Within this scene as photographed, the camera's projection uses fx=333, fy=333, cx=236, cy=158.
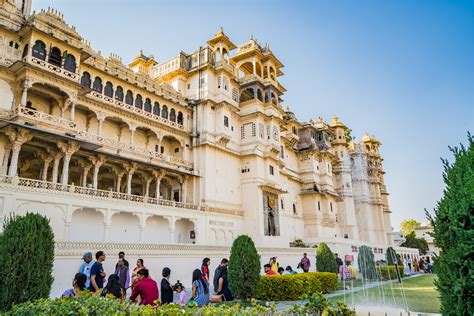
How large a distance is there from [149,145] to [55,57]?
1075 centimetres

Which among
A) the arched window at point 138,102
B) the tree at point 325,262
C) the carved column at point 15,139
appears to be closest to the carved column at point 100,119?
the arched window at point 138,102

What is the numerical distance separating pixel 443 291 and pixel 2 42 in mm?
25389

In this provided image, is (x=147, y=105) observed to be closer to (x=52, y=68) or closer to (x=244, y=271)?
(x=52, y=68)

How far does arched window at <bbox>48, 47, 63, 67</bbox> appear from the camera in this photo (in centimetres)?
2178

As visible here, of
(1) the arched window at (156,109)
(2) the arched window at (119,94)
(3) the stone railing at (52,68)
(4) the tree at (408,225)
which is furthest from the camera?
(4) the tree at (408,225)

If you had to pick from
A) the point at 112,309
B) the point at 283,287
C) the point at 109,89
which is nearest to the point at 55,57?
the point at 109,89

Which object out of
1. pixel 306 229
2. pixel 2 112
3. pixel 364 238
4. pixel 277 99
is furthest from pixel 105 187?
pixel 364 238

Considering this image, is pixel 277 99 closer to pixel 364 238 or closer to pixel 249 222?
pixel 249 222

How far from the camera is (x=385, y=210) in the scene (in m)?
65.9

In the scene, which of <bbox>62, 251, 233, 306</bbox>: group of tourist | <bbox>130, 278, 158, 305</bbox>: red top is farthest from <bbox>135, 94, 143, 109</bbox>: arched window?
<bbox>130, 278, 158, 305</bbox>: red top

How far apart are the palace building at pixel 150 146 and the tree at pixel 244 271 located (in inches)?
316

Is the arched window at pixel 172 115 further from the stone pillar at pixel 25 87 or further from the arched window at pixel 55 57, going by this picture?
the stone pillar at pixel 25 87

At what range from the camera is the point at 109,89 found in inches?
1030

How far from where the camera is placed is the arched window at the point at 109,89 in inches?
1020
